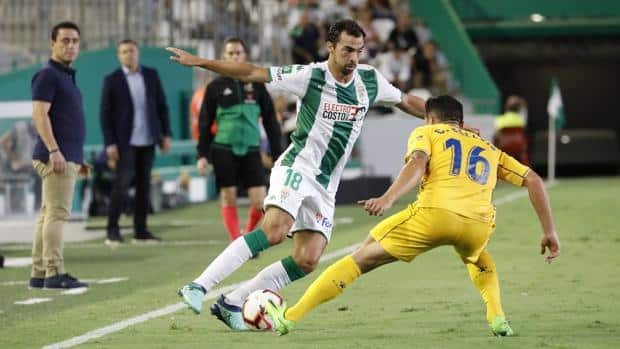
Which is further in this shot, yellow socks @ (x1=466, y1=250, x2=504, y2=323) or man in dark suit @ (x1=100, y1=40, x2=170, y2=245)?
man in dark suit @ (x1=100, y1=40, x2=170, y2=245)

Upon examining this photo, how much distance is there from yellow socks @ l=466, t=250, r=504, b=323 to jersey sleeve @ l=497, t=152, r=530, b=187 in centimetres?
45

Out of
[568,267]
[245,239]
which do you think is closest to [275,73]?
[245,239]

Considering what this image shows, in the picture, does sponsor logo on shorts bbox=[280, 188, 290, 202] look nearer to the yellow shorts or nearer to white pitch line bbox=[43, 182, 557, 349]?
the yellow shorts

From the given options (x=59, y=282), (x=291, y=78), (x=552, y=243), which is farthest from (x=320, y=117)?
(x=59, y=282)

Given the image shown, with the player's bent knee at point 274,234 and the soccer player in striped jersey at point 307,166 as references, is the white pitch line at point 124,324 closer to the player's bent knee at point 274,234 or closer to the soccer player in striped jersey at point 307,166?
the soccer player in striped jersey at point 307,166

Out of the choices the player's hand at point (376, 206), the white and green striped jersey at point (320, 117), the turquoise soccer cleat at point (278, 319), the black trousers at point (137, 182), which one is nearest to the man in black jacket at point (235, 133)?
the black trousers at point (137, 182)

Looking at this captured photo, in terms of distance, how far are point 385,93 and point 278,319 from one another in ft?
5.46

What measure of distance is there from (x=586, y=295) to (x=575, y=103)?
107ft

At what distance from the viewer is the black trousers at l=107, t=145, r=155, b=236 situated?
52.1 feet

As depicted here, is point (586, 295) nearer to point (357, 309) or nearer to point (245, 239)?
point (357, 309)

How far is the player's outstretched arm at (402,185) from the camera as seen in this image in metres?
8.05

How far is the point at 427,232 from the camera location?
8688 mm

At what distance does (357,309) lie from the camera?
10281 mm

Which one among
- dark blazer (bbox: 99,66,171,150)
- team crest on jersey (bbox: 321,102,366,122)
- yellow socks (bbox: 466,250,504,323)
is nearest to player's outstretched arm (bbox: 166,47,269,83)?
team crest on jersey (bbox: 321,102,366,122)
